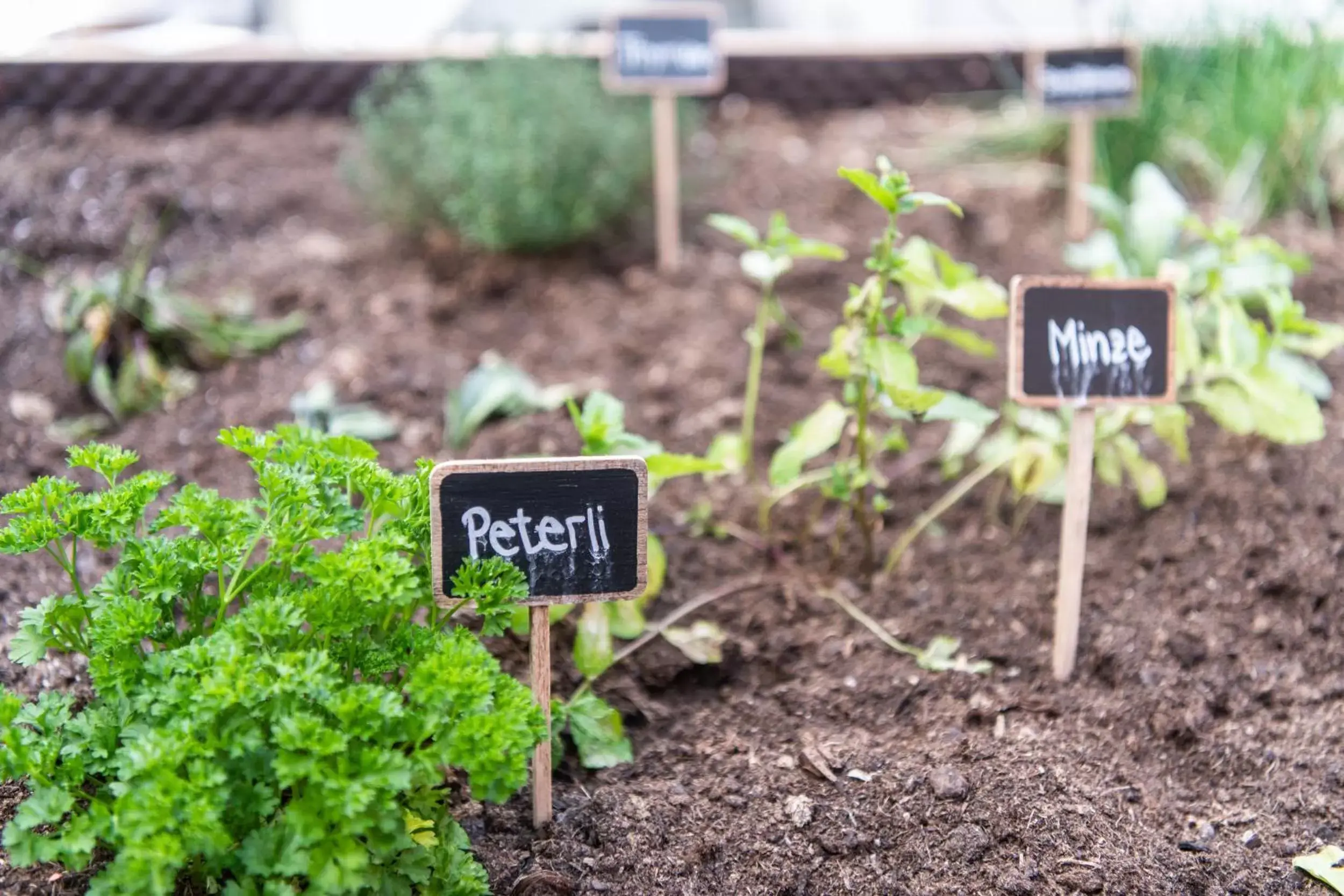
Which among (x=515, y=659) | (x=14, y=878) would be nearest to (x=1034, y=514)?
(x=515, y=659)

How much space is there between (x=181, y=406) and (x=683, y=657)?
129cm

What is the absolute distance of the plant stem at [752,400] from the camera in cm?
203

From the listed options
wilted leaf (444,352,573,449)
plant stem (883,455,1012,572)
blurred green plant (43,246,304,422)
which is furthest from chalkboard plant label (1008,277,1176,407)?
blurred green plant (43,246,304,422)

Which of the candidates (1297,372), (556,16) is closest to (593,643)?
(1297,372)

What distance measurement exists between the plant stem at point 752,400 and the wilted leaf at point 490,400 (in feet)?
1.23

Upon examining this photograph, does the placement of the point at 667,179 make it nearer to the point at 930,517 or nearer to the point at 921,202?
the point at 930,517

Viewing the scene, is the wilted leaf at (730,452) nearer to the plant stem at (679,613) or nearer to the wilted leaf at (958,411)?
the plant stem at (679,613)

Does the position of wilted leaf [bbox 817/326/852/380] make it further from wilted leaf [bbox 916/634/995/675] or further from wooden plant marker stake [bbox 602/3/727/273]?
wooden plant marker stake [bbox 602/3/727/273]

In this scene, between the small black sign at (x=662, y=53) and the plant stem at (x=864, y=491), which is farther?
the small black sign at (x=662, y=53)

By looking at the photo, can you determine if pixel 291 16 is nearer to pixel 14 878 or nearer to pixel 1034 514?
pixel 1034 514

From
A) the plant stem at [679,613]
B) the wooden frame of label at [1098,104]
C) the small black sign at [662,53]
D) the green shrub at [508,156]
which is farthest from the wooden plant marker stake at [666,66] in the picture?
the plant stem at [679,613]

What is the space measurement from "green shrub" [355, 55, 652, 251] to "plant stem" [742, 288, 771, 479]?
62 cm

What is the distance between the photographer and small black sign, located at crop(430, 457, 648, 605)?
4.35 feet

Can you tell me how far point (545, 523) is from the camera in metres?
1.36
